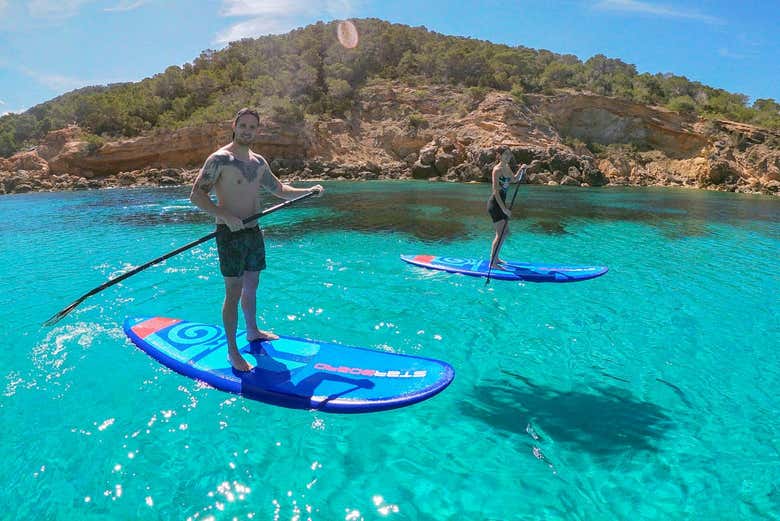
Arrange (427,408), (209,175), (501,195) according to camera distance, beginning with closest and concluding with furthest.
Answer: (209,175)
(427,408)
(501,195)

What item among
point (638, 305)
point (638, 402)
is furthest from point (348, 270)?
point (638, 402)

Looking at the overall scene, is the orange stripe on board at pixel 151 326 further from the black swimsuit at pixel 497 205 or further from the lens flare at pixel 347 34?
the lens flare at pixel 347 34

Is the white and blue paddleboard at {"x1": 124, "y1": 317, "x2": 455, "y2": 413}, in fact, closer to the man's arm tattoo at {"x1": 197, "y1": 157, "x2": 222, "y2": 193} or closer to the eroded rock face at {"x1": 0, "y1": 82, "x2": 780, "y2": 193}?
the man's arm tattoo at {"x1": 197, "y1": 157, "x2": 222, "y2": 193}

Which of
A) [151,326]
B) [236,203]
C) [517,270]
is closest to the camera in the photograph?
[236,203]

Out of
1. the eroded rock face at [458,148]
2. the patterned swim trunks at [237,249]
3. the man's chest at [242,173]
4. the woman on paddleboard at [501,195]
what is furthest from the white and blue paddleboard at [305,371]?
the eroded rock face at [458,148]

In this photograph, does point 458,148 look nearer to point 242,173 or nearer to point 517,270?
point 517,270

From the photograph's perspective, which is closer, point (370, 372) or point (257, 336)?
point (370, 372)

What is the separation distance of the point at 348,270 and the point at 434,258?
7.16ft

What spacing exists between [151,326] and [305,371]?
293 centimetres

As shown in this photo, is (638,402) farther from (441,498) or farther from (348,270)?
(348,270)

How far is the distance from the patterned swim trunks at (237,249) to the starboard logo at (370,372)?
56.4 inches

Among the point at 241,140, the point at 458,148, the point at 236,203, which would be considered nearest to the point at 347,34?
the point at 458,148

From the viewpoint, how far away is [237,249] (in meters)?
4.68

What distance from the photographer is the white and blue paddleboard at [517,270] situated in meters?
9.34
